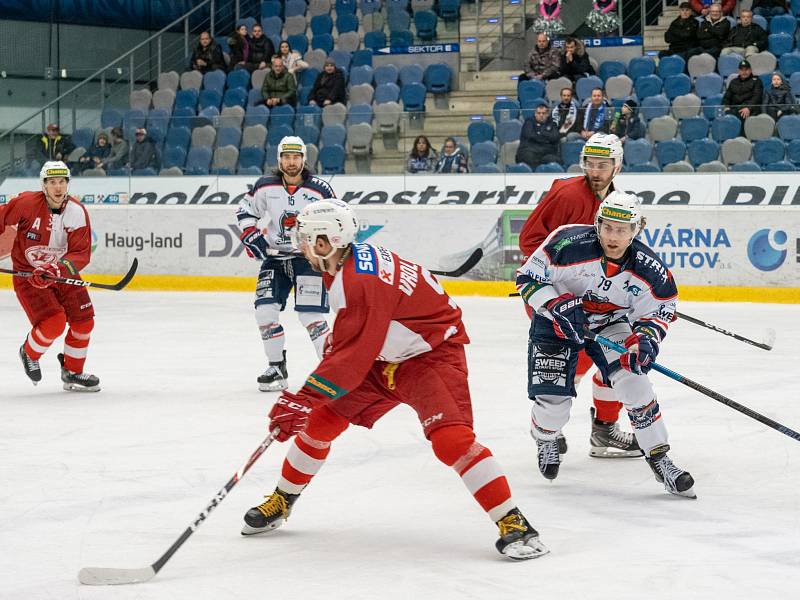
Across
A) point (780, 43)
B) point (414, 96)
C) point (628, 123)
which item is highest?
point (780, 43)

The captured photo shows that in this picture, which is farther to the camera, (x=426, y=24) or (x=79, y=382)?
(x=426, y=24)

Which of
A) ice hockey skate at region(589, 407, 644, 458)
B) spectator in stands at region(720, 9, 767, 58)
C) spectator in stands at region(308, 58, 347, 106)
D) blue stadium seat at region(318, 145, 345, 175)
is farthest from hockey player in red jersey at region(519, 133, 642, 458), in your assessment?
spectator in stands at region(308, 58, 347, 106)

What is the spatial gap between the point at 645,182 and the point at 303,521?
774 centimetres

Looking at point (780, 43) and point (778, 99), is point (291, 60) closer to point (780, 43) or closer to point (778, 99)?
point (780, 43)

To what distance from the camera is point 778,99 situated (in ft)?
35.9

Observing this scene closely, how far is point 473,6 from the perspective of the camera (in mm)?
15094

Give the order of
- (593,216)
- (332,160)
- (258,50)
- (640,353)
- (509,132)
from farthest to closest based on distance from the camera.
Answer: (258,50) < (332,160) < (509,132) < (593,216) < (640,353)

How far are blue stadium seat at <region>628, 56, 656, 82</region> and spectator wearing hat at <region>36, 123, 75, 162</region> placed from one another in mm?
5810

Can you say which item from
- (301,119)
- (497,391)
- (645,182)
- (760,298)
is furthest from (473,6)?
(497,391)

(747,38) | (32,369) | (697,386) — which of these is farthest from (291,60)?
(697,386)

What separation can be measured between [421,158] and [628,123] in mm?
1963

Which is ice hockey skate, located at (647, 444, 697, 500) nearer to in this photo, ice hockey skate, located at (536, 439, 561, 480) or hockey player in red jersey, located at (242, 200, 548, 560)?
ice hockey skate, located at (536, 439, 561, 480)

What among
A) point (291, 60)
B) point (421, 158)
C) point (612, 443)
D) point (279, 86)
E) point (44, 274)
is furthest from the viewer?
point (291, 60)

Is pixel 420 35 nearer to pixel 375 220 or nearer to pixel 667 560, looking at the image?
pixel 375 220
